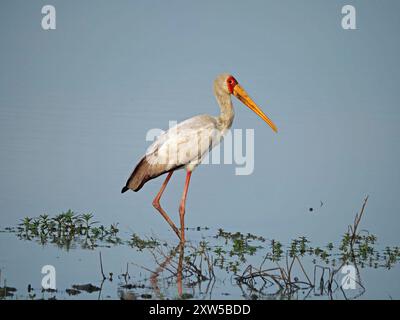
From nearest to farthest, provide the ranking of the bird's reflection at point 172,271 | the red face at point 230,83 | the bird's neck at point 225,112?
the bird's reflection at point 172,271 → the bird's neck at point 225,112 → the red face at point 230,83

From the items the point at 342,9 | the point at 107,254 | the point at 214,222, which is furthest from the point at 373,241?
the point at 342,9

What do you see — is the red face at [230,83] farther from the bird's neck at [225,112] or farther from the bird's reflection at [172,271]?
the bird's reflection at [172,271]

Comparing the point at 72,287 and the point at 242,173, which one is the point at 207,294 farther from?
the point at 242,173

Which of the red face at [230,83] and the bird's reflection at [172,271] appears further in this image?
the red face at [230,83]

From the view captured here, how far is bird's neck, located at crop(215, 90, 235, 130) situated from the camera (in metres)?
8.59

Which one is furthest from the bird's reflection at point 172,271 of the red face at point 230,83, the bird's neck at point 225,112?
the red face at point 230,83

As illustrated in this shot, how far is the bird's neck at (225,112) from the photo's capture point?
8586 mm

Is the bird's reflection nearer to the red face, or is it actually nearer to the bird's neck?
the bird's neck

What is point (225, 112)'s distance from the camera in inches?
341

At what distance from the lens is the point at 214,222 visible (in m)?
8.89

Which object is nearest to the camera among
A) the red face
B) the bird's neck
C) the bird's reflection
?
the bird's reflection

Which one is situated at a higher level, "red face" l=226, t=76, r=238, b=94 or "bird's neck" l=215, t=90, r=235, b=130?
"red face" l=226, t=76, r=238, b=94

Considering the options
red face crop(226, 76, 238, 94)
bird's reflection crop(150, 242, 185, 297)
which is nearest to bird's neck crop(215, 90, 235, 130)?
red face crop(226, 76, 238, 94)

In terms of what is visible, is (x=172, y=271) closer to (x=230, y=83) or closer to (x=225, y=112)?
(x=225, y=112)
